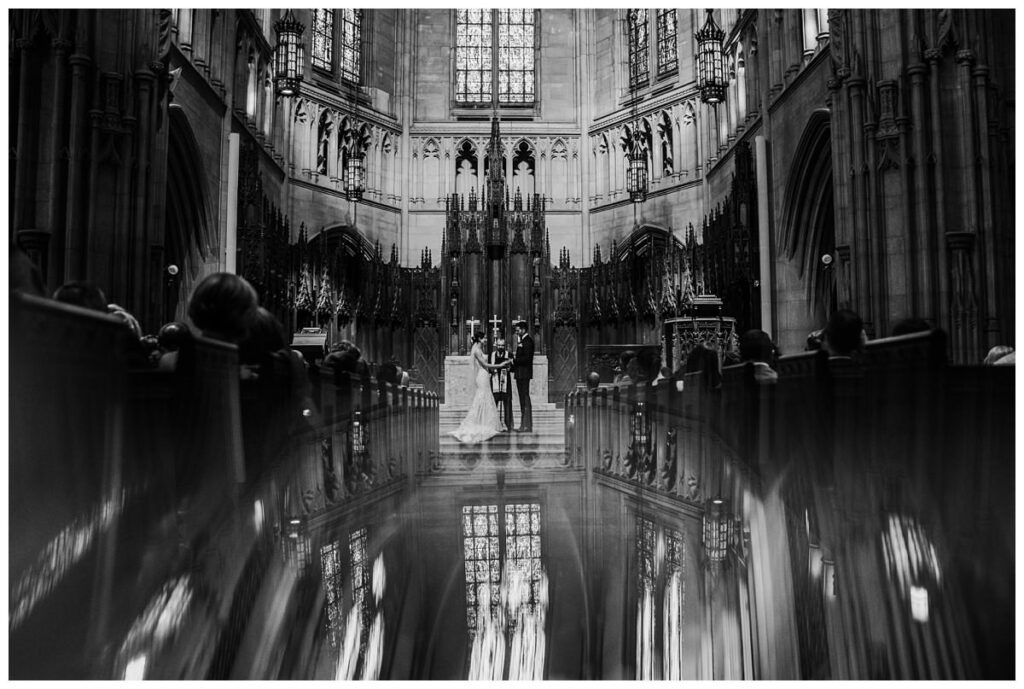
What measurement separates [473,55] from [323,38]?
180cm

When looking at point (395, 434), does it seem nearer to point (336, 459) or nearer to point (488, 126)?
point (336, 459)

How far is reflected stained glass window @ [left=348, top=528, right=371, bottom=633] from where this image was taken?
303 cm

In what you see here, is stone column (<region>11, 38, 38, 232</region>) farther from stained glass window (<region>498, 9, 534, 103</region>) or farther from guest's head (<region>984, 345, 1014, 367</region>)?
guest's head (<region>984, 345, 1014, 367</region>)

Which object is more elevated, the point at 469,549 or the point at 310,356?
the point at 310,356

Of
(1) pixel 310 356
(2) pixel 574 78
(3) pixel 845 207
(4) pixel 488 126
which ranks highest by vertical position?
(2) pixel 574 78

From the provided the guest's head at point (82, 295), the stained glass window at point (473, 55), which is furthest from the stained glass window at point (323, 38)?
the guest's head at point (82, 295)

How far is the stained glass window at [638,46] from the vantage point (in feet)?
31.2

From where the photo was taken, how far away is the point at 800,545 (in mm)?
3338

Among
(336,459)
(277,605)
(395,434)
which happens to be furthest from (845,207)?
(277,605)

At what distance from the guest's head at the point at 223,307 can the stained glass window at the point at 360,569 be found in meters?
1.17

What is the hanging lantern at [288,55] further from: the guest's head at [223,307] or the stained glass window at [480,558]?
the stained glass window at [480,558]

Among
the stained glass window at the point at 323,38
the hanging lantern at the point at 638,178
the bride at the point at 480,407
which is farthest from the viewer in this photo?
the hanging lantern at the point at 638,178

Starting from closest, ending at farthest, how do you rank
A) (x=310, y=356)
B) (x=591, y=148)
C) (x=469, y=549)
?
(x=469, y=549), (x=310, y=356), (x=591, y=148)

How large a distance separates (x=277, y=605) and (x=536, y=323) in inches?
183
